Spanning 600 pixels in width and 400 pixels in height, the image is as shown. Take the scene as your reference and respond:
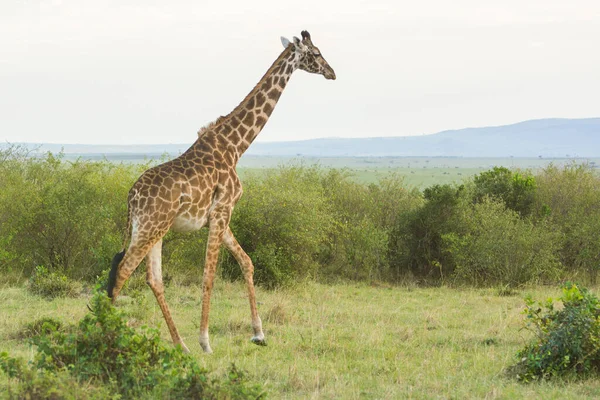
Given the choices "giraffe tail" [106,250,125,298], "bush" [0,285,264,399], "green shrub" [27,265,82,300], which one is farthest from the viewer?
"green shrub" [27,265,82,300]

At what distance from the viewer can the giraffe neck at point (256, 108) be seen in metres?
9.78

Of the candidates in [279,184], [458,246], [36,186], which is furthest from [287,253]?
[36,186]

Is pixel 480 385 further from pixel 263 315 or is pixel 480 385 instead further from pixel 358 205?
pixel 358 205

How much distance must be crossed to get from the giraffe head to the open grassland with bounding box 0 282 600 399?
11.9 ft

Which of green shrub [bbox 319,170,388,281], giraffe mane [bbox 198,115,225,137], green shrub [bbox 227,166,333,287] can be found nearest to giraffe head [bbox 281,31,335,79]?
giraffe mane [bbox 198,115,225,137]

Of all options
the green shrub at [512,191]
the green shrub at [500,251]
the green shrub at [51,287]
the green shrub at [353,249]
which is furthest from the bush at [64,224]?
the green shrub at [512,191]

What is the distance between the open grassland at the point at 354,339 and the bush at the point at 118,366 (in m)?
0.93

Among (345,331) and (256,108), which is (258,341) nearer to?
(345,331)

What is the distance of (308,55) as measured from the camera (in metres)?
10.2

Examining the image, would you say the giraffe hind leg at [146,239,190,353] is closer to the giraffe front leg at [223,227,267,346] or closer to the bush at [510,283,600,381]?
the giraffe front leg at [223,227,267,346]

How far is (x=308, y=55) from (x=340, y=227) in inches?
405

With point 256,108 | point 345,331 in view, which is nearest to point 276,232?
point 345,331

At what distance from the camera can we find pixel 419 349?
937 cm

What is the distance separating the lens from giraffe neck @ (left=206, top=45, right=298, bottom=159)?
978cm
